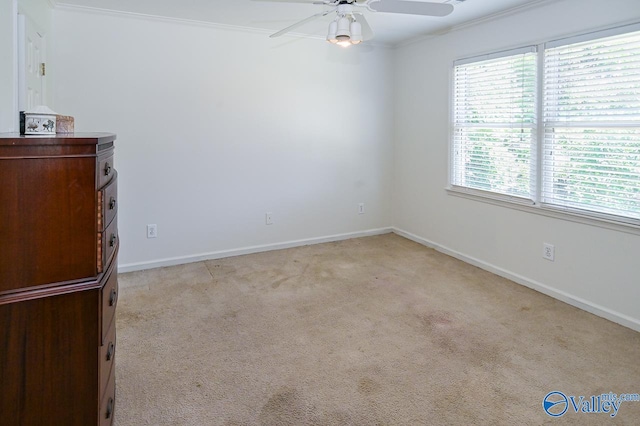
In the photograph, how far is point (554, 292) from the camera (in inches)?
131

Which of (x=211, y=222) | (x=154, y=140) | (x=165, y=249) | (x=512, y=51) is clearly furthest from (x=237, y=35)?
(x=512, y=51)

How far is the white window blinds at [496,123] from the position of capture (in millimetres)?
3482

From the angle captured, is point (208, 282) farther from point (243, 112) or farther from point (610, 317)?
point (610, 317)

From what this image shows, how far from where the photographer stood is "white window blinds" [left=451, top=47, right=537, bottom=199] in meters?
3.48

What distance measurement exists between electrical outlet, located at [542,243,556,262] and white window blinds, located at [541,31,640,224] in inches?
13.4

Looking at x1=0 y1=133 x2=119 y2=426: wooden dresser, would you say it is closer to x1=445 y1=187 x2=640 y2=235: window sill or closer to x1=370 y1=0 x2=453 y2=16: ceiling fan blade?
x1=370 y1=0 x2=453 y2=16: ceiling fan blade

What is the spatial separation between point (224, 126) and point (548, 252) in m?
3.21

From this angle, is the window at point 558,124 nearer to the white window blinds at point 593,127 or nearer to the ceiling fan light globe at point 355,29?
the white window blinds at point 593,127

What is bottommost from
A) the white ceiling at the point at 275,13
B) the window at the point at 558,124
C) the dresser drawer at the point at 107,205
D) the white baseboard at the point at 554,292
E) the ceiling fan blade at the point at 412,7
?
the white baseboard at the point at 554,292

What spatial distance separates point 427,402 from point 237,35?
3.70 m

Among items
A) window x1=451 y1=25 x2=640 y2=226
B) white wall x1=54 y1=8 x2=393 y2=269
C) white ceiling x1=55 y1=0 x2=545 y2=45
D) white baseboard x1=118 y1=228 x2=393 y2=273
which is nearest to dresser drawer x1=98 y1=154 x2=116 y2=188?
white ceiling x1=55 y1=0 x2=545 y2=45

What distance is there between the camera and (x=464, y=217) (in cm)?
425

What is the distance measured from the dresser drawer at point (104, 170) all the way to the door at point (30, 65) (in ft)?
3.95

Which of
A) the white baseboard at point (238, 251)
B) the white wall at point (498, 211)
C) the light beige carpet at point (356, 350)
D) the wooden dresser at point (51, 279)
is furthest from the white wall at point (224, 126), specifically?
the wooden dresser at point (51, 279)
